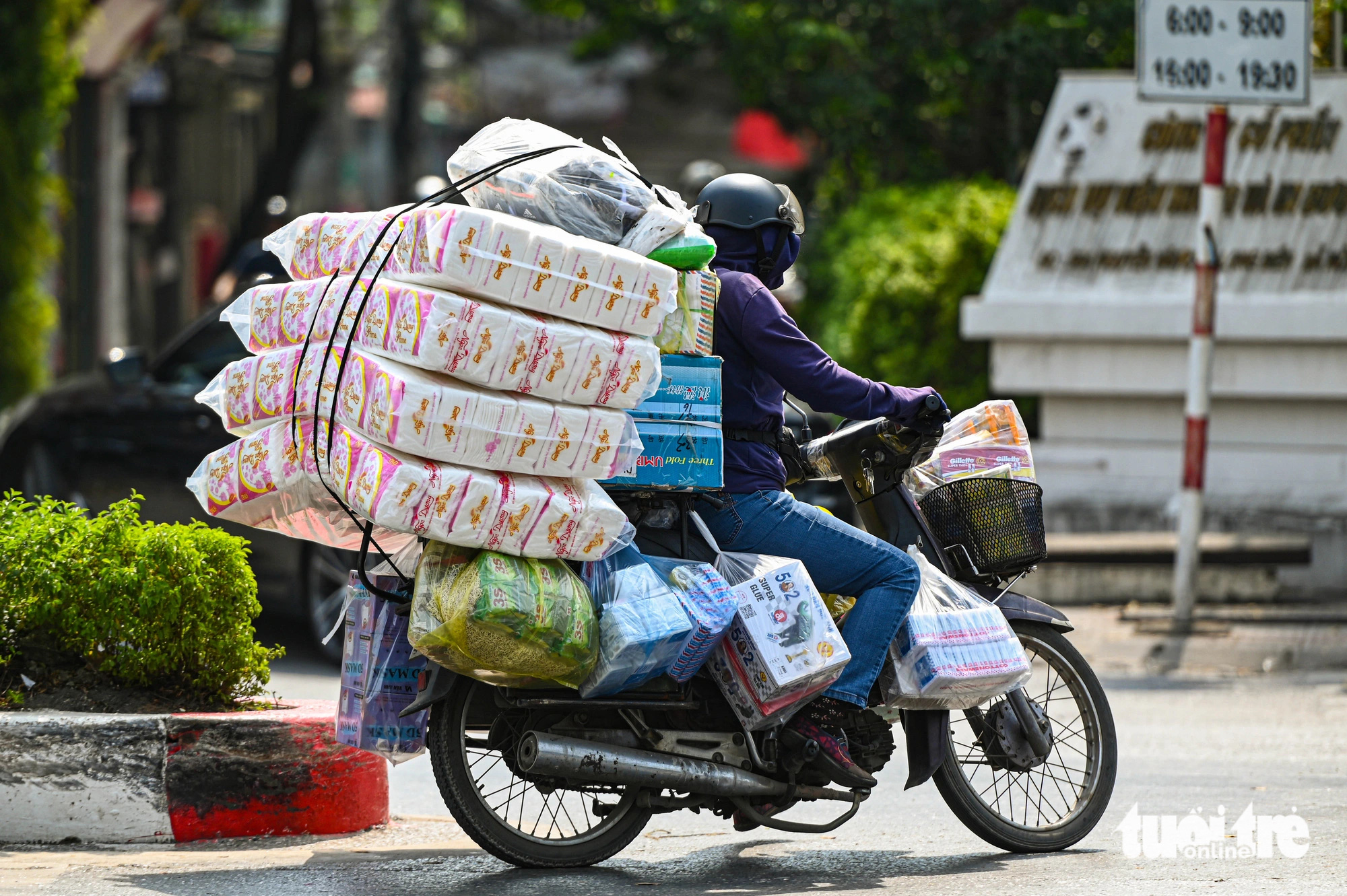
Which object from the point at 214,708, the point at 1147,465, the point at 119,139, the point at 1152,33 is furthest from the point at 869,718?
the point at 119,139

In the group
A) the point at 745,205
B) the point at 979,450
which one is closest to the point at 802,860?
the point at 979,450

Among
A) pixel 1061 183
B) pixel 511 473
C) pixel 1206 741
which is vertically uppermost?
pixel 511 473

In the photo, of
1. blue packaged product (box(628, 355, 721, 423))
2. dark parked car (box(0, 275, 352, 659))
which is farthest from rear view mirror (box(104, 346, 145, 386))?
blue packaged product (box(628, 355, 721, 423))

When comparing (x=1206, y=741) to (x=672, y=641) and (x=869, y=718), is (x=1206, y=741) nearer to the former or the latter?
(x=869, y=718)

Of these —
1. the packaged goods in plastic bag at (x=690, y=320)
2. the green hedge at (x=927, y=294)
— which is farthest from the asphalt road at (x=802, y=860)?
the green hedge at (x=927, y=294)

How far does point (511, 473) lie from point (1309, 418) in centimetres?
707

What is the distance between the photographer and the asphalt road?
4.37 metres

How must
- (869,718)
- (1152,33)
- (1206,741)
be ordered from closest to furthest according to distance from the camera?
(869,718) < (1206,741) < (1152,33)

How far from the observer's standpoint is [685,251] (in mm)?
4316

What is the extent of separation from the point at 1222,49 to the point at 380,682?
5.62m

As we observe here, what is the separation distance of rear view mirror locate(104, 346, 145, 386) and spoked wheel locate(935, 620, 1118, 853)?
4.59 m

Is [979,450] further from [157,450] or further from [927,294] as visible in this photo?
[927,294]

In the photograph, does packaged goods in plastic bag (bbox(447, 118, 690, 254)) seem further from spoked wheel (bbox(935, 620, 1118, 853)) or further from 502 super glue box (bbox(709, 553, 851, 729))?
spoked wheel (bbox(935, 620, 1118, 853))

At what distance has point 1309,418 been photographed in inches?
392
